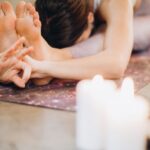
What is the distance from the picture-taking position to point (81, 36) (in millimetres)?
1255

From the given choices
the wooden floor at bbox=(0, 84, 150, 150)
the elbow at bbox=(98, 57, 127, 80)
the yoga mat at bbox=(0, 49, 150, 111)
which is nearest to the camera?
the wooden floor at bbox=(0, 84, 150, 150)

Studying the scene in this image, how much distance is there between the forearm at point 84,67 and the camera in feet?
3.53

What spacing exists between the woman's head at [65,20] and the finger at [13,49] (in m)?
0.18

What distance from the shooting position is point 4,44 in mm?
1079

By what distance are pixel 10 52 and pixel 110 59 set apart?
254 mm

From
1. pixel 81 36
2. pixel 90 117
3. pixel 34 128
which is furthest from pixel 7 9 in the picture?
pixel 90 117

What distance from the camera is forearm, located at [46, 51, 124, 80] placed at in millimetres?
1076

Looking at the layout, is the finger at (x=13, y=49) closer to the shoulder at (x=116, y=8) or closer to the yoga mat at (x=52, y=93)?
the yoga mat at (x=52, y=93)

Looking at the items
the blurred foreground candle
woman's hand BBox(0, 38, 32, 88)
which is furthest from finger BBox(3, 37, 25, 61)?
the blurred foreground candle

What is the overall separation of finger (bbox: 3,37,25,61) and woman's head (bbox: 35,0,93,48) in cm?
18

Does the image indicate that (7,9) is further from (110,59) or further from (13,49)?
(110,59)

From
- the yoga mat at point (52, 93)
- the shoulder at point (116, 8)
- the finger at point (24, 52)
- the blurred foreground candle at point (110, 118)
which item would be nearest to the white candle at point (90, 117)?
the blurred foreground candle at point (110, 118)

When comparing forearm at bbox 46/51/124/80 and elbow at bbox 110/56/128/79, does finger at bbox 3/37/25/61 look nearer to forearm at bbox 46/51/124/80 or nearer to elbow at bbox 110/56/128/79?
forearm at bbox 46/51/124/80

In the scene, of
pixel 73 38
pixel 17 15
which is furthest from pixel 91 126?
pixel 73 38
